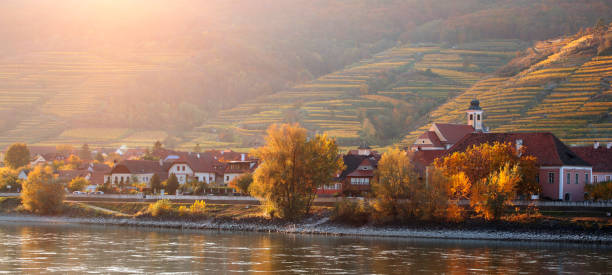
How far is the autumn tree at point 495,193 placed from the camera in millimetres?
66500

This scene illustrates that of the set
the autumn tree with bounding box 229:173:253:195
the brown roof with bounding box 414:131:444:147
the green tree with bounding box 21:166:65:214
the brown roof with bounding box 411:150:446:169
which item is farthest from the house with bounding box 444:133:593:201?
the green tree with bounding box 21:166:65:214

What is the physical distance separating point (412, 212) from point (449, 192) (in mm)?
3924

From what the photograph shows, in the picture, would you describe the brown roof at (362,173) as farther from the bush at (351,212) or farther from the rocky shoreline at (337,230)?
the rocky shoreline at (337,230)

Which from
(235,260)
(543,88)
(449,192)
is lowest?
(235,260)

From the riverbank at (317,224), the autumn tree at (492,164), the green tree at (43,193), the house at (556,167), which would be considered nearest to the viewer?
the riverbank at (317,224)

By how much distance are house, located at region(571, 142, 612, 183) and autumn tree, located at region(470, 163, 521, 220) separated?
44.1 ft

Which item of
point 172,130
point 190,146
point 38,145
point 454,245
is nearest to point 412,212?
point 454,245

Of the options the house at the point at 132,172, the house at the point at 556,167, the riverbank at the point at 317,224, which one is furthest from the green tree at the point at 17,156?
the house at the point at 556,167

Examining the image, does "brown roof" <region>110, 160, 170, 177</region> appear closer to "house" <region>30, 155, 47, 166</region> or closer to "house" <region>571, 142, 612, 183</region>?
"house" <region>30, 155, 47, 166</region>

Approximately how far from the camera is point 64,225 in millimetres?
84062

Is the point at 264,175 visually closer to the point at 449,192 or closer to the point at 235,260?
the point at 449,192

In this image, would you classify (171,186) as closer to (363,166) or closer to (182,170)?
(182,170)

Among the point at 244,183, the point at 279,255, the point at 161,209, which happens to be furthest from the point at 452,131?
the point at 279,255

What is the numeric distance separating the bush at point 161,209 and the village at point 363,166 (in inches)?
284
